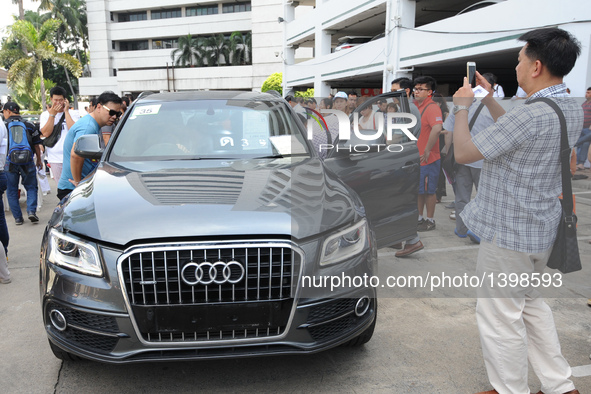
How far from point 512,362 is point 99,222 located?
2230mm

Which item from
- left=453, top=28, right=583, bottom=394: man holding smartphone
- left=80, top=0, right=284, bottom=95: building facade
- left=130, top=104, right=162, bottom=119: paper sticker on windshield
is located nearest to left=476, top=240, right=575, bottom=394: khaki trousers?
left=453, top=28, right=583, bottom=394: man holding smartphone

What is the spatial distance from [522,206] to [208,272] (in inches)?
61.6

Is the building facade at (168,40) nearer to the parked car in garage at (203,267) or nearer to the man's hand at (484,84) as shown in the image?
the parked car in garage at (203,267)

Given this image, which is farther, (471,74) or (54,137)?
(54,137)

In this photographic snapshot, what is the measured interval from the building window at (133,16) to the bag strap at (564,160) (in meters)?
55.5

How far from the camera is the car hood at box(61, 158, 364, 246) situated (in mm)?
2400

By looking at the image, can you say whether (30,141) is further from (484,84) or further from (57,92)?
(484,84)

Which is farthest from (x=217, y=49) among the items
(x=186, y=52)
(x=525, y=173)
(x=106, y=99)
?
(x=525, y=173)

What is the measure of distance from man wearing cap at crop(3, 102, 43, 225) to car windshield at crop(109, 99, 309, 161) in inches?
154

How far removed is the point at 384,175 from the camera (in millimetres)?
4258

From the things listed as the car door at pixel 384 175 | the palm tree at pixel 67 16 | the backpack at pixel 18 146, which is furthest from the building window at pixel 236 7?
the car door at pixel 384 175

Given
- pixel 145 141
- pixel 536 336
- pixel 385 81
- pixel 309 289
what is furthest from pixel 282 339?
pixel 385 81

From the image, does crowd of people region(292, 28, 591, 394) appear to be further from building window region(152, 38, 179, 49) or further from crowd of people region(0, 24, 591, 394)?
building window region(152, 38, 179, 49)

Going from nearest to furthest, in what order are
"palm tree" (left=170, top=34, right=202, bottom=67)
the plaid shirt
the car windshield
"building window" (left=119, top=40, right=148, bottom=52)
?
the plaid shirt < the car windshield < "palm tree" (left=170, top=34, right=202, bottom=67) < "building window" (left=119, top=40, right=148, bottom=52)
